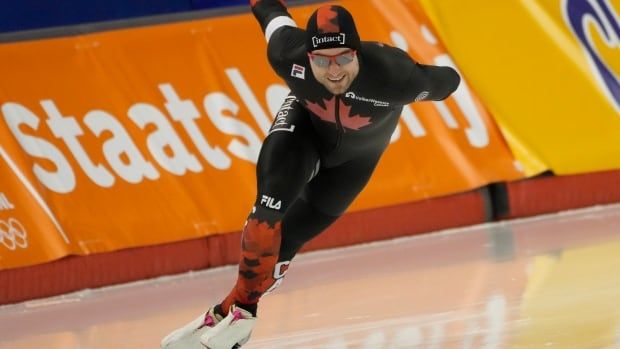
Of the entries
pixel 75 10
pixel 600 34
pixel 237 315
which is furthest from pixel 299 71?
pixel 600 34

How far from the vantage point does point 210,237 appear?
7742 millimetres

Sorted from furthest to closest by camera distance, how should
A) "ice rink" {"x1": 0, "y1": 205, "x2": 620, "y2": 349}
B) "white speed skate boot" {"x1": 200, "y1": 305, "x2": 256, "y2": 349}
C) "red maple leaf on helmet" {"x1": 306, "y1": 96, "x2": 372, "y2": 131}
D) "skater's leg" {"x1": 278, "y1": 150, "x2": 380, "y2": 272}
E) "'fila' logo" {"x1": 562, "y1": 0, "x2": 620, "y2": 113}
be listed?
"'fila' logo" {"x1": 562, "y1": 0, "x2": 620, "y2": 113}, "skater's leg" {"x1": 278, "y1": 150, "x2": 380, "y2": 272}, "red maple leaf on helmet" {"x1": 306, "y1": 96, "x2": 372, "y2": 131}, "ice rink" {"x1": 0, "y1": 205, "x2": 620, "y2": 349}, "white speed skate boot" {"x1": 200, "y1": 305, "x2": 256, "y2": 349}

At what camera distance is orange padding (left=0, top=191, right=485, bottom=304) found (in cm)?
721

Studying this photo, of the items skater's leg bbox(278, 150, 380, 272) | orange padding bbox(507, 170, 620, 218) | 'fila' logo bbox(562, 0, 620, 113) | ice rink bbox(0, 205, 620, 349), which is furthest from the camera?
'fila' logo bbox(562, 0, 620, 113)

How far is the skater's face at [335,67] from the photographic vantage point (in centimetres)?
422

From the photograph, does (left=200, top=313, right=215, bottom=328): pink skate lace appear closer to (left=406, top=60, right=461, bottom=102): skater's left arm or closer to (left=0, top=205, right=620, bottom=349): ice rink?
(left=0, top=205, right=620, bottom=349): ice rink

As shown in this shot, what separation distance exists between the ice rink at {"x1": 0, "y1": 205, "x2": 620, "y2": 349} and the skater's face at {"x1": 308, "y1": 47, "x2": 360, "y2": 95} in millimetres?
936

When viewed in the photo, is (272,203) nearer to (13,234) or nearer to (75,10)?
(13,234)

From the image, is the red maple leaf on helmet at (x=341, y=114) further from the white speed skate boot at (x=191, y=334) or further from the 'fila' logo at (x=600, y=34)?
the 'fila' logo at (x=600, y=34)

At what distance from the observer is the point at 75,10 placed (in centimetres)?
785

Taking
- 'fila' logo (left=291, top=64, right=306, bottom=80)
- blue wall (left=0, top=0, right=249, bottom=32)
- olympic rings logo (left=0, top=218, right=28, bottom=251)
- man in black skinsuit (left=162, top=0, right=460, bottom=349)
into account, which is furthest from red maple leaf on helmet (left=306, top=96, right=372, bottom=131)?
blue wall (left=0, top=0, right=249, bottom=32)

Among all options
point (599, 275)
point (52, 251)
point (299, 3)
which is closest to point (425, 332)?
point (599, 275)

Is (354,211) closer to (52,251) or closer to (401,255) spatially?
(401,255)

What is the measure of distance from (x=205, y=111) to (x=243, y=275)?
361cm
